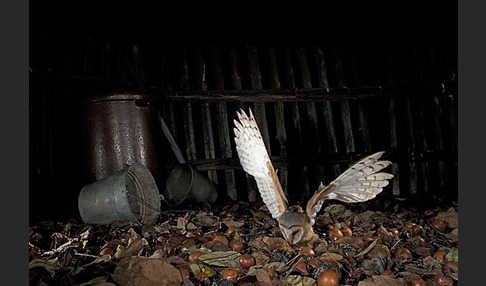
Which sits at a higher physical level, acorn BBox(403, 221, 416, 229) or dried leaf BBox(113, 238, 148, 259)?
dried leaf BBox(113, 238, 148, 259)

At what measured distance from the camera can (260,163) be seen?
2.41m

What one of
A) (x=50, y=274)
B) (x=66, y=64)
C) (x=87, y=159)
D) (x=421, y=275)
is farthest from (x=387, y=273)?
(x=66, y=64)

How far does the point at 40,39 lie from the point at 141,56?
92 centimetres

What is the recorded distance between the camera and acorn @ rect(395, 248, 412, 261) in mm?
2113

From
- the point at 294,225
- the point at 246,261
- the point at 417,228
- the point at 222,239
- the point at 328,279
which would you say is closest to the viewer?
the point at 328,279

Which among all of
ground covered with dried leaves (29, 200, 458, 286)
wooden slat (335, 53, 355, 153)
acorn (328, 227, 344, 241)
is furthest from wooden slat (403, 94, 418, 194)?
acorn (328, 227, 344, 241)

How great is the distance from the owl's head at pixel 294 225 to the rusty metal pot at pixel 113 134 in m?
1.42

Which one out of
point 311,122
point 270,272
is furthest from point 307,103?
point 270,272

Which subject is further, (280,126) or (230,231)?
(280,126)

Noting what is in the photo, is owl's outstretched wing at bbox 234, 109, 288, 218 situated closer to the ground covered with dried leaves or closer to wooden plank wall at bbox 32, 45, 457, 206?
the ground covered with dried leaves

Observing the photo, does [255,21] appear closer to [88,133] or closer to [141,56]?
[141,56]

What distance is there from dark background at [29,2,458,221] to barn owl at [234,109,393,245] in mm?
1313

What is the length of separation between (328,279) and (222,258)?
1.79 feet

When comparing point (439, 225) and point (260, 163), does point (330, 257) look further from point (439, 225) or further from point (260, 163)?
point (439, 225)
